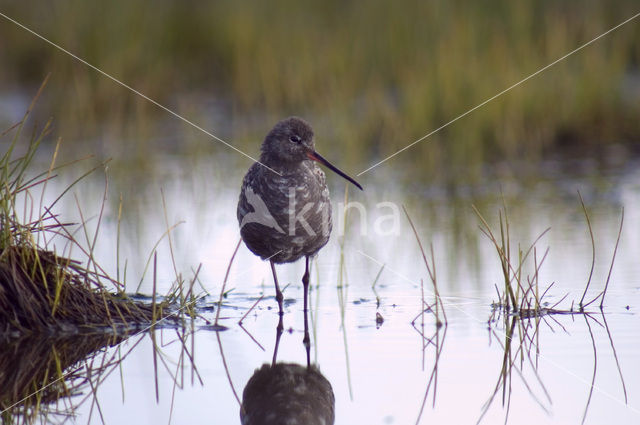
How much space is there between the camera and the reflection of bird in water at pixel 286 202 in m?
6.69

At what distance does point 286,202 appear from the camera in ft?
22.0

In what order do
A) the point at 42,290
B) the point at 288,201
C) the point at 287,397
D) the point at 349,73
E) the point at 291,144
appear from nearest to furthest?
the point at 287,397
the point at 42,290
the point at 288,201
the point at 291,144
the point at 349,73

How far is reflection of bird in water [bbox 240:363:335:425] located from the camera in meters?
4.51

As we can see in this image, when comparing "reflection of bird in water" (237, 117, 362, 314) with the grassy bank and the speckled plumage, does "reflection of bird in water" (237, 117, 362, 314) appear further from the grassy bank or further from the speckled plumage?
the grassy bank

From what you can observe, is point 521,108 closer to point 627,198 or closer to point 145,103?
point 627,198

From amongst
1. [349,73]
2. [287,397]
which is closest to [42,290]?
[287,397]

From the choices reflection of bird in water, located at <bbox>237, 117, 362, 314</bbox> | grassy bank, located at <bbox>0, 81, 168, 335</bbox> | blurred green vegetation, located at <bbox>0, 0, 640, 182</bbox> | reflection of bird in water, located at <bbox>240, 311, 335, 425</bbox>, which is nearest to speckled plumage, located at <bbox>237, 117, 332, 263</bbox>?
reflection of bird in water, located at <bbox>237, 117, 362, 314</bbox>

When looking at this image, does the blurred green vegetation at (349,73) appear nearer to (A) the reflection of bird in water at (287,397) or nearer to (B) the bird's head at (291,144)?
(B) the bird's head at (291,144)

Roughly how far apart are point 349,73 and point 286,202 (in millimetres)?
7407

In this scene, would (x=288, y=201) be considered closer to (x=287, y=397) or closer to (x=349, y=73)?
(x=287, y=397)

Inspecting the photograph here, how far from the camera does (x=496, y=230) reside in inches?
328

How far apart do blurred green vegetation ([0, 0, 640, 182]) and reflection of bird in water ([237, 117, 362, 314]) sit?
13.2ft

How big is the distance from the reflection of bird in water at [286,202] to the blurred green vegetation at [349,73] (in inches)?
159

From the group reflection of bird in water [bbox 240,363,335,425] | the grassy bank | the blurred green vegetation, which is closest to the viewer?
reflection of bird in water [bbox 240,363,335,425]
